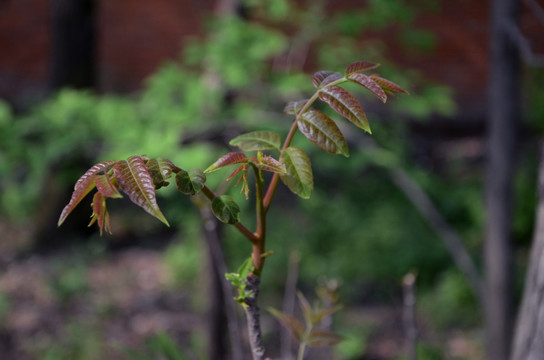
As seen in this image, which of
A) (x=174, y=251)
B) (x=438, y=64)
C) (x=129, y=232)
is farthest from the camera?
(x=438, y=64)

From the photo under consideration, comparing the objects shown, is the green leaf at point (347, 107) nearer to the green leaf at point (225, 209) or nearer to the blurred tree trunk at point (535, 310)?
the green leaf at point (225, 209)

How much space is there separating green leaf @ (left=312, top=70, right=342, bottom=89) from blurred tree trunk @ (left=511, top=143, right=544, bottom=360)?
904 mm

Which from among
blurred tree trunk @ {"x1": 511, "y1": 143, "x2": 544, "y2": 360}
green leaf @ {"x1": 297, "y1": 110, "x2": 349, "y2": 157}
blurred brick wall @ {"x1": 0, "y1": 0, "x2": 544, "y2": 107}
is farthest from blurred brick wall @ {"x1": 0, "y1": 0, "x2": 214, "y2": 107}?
green leaf @ {"x1": 297, "y1": 110, "x2": 349, "y2": 157}

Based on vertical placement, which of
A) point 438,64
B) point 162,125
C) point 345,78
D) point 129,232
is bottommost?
point 129,232

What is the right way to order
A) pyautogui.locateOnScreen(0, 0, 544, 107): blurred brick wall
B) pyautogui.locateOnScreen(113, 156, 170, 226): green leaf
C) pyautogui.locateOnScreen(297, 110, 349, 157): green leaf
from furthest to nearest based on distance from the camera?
1. pyautogui.locateOnScreen(0, 0, 544, 107): blurred brick wall
2. pyautogui.locateOnScreen(297, 110, 349, 157): green leaf
3. pyautogui.locateOnScreen(113, 156, 170, 226): green leaf

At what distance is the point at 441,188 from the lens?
18.4 feet

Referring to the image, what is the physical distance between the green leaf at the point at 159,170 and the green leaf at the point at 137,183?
3 centimetres

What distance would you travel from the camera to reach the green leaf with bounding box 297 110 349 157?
0.69 metres

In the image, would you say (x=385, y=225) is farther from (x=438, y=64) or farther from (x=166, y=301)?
(x=438, y=64)

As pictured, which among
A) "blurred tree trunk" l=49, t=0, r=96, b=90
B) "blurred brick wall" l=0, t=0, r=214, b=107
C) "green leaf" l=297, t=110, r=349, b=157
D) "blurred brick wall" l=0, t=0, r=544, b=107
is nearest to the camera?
"green leaf" l=297, t=110, r=349, b=157

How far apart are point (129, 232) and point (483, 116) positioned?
5961mm

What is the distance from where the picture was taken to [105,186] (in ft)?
2.05

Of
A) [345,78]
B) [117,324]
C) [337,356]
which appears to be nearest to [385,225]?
[337,356]

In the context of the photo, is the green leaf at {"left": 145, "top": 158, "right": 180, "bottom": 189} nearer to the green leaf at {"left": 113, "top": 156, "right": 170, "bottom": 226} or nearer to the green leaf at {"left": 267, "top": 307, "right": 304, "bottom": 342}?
the green leaf at {"left": 113, "top": 156, "right": 170, "bottom": 226}
